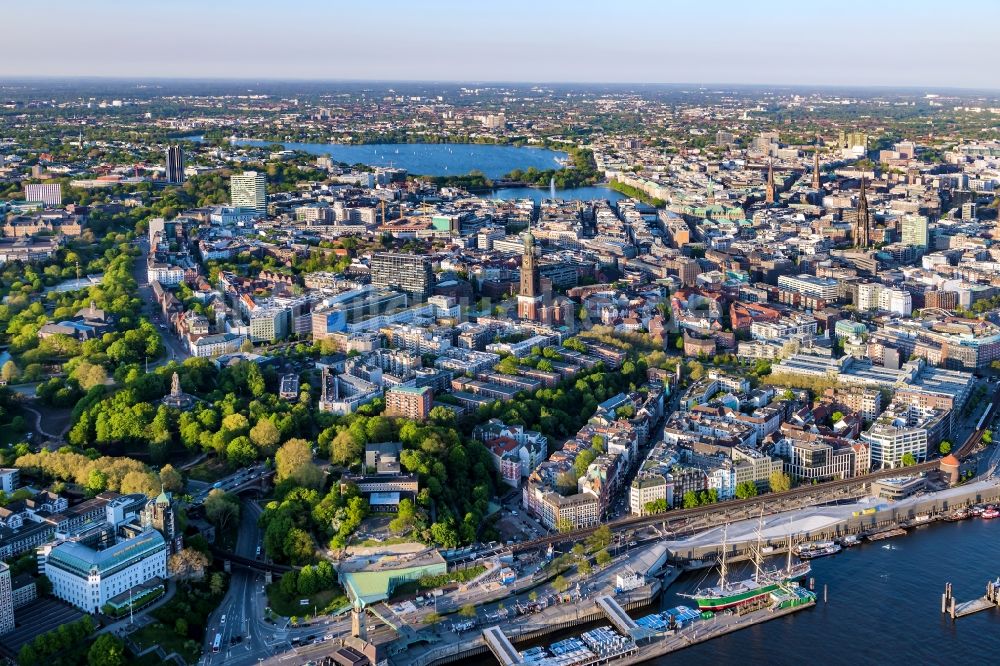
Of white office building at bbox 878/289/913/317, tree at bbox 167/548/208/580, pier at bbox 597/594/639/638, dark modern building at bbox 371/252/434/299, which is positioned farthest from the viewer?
dark modern building at bbox 371/252/434/299

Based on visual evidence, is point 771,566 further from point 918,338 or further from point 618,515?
point 918,338

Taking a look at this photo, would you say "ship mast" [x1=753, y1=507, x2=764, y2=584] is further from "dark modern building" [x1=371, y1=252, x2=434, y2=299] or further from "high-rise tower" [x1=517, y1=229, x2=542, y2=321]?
"dark modern building" [x1=371, y1=252, x2=434, y2=299]

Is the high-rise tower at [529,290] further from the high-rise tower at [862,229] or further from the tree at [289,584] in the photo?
the tree at [289,584]

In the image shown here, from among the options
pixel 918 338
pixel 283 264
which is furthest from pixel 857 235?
pixel 283 264

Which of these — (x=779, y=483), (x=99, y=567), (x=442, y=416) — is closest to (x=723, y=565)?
(x=779, y=483)

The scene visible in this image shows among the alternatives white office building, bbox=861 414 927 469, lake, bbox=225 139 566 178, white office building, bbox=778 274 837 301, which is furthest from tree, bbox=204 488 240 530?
lake, bbox=225 139 566 178

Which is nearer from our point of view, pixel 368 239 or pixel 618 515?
pixel 618 515
